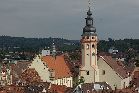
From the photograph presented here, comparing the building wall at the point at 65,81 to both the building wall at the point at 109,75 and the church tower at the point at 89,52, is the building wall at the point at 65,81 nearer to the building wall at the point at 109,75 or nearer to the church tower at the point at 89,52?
the church tower at the point at 89,52

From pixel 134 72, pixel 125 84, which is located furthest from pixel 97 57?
pixel 134 72

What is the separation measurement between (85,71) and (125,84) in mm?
7683

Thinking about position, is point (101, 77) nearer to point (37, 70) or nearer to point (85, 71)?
point (85, 71)

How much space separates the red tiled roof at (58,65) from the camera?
7756 centimetres

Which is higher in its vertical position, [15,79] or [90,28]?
[90,28]

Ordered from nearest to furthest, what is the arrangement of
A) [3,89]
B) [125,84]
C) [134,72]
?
[3,89]
[125,84]
[134,72]

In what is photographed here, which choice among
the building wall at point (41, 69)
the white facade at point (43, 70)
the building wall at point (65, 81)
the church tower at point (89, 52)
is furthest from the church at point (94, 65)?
the building wall at point (41, 69)

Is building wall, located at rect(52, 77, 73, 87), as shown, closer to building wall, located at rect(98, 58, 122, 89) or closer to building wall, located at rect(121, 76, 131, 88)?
building wall, located at rect(98, 58, 122, 89)

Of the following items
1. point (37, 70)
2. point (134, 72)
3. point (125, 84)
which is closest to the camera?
point (37, 70)

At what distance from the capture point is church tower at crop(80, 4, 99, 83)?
77.8 m

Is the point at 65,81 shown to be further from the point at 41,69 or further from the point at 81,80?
the point at 41,69

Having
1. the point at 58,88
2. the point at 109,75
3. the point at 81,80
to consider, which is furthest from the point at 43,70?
the point at 109,75

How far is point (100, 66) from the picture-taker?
80125 millimetres

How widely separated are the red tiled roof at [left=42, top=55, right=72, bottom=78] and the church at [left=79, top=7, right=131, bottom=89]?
2502 mm
